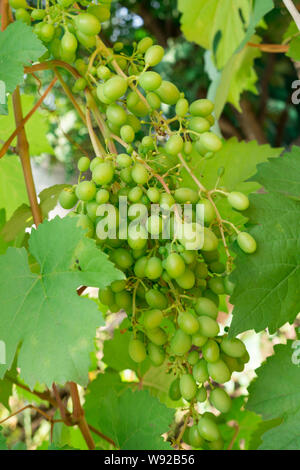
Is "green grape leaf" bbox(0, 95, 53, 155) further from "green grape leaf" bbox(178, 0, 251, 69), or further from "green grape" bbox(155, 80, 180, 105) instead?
"green grape" bbox(155, 80, 180, 105)

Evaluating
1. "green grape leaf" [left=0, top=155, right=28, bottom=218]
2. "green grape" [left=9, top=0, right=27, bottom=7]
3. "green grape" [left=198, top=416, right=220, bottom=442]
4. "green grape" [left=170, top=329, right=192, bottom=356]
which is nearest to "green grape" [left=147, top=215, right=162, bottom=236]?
"green grape" [left=170, top=329, right=192, bottom=356]

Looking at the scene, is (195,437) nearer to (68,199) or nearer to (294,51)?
(68,199)

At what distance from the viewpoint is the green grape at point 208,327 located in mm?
444

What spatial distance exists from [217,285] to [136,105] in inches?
8.0

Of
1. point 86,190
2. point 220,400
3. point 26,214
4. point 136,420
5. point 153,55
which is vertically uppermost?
point 153,55

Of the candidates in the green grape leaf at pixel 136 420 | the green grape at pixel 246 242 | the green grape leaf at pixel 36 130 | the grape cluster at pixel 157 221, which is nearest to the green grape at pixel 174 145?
the grape cluster at pixel 157 221

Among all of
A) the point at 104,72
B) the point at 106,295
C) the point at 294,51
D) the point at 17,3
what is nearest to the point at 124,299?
the point at 106,295

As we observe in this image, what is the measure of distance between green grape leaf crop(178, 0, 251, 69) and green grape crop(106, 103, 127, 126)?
1.28 ft

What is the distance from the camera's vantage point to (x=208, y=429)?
0.47m

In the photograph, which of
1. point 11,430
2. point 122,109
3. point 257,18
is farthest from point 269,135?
point 122,109

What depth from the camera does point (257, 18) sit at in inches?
25.5

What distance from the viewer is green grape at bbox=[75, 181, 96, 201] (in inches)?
17.6

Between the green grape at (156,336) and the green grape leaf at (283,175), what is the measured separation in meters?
0.19

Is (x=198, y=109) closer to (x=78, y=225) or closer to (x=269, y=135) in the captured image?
(x=78, y=225)
